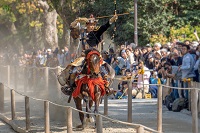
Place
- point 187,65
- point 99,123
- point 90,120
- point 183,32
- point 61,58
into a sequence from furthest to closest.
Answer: point 61,58, point 183,32, point 187,65, point 90,120, point 99,123

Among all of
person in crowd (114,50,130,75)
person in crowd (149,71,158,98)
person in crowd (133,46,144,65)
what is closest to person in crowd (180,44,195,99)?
person in crowd (149,71,158,98)

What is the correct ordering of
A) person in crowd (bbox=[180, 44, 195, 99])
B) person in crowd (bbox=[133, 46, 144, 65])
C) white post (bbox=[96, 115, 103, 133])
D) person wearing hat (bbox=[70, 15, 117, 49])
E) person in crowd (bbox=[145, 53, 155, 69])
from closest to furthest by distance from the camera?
white post (bbox=[96, 115, 103, 133]) < person wearing hat (bbox=[70, 15, 117, 49]) < person in crowd (bbox=[180, 44, 195, 99]) < person in crowd (bbox=[145, 53, 155, 69]) < person in crowd (bbox=[133, 46, 144, 65])

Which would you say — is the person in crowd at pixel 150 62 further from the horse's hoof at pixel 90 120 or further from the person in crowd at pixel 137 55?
the horse's hoof at pixel 90 120

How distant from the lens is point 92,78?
15.8 meters

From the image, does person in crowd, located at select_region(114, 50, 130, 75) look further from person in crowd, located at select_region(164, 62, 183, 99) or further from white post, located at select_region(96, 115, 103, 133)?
white post, located at select_region(96, 115, 103, 133)

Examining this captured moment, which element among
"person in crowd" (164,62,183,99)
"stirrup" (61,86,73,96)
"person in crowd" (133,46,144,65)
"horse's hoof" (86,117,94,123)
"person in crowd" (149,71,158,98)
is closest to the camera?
"horse's hoof" (86,117,94,123)

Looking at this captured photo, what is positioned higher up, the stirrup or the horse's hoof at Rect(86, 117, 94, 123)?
the stirrup

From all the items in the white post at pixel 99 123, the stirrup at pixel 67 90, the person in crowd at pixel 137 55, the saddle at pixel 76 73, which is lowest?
Result: the white post at pixel 99 123

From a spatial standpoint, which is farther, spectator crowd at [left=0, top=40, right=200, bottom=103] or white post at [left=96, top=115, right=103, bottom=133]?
spectator crowd at [left=0, top=40, right=200, bottom=103]

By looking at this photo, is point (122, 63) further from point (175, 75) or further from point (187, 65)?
point (187, 65)

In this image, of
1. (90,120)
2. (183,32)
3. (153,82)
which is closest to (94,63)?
(90,120)

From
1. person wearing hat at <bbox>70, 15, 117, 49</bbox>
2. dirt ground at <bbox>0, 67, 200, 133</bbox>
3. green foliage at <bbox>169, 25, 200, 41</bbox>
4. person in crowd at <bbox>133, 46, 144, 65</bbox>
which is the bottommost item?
dirt ground at <bbox>0, 67, 200, 133</bbox>

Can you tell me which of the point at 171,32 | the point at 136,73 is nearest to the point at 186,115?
the point at 136,73

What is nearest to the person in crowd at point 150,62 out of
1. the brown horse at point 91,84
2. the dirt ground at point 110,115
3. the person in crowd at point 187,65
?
the dirt ground at point 110,115
